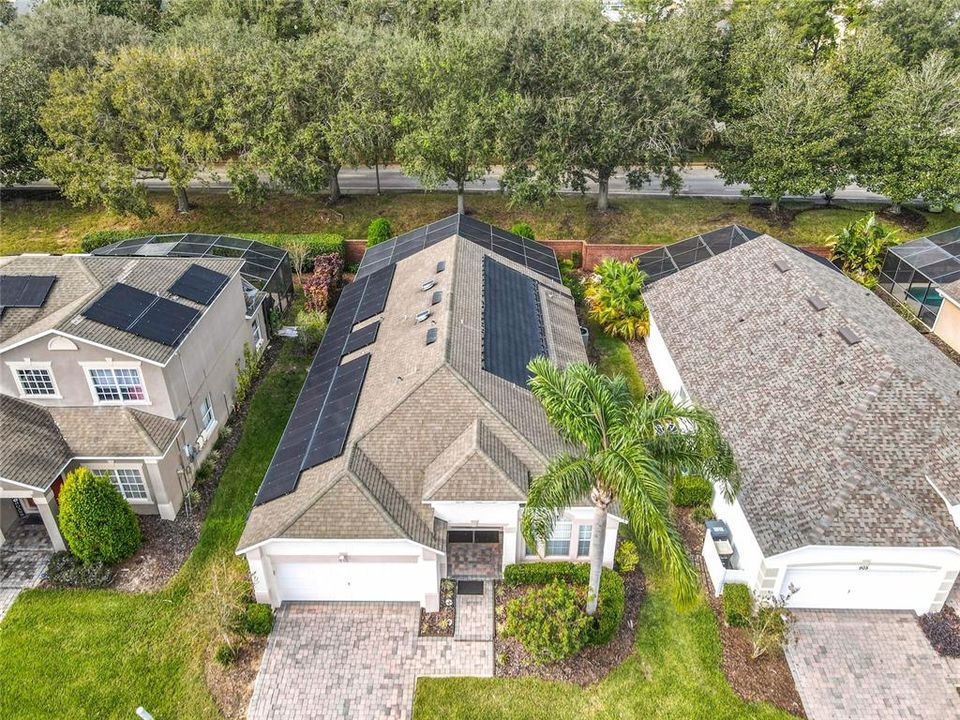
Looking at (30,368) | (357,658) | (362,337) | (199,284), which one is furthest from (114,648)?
(362,337)

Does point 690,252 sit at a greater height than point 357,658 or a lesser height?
greater

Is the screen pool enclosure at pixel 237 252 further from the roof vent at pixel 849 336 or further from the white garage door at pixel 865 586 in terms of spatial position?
the white garage door at pixel 865 586

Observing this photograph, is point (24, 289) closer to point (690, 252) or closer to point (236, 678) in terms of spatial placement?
point (236, 678)

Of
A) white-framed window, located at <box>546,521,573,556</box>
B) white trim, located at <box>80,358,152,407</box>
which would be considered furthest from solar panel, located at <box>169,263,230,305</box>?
white-framed window, located at <box>546,521,573,556</box>

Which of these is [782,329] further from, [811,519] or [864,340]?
[811,519]

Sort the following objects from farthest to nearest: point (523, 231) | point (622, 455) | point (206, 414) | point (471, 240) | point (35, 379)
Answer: point (523, 231) < point (471, 240) < point (206, 414) < point (35, 379) < point (622, 455)

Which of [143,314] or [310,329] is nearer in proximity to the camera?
→ [143,314]

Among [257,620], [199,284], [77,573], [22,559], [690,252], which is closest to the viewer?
[257,620]
